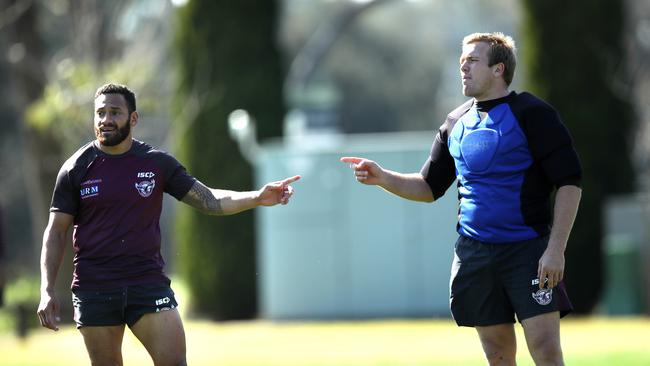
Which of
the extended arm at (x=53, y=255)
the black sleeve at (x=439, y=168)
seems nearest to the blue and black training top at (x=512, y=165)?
the black sleeve at (x=439, y=168)

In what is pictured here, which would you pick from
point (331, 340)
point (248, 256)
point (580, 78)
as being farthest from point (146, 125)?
point (331, 340)

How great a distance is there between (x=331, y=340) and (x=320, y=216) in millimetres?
4657

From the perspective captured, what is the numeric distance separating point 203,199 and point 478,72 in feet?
5.45

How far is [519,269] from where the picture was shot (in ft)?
22.0

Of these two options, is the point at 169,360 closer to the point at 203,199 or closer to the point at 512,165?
the point at 203,199

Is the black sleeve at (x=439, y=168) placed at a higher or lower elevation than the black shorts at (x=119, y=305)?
higher

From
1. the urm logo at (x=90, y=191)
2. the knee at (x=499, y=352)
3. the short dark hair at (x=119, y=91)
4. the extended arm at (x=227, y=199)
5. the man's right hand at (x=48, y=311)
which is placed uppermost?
the short dark hair at (x=119, y=91)

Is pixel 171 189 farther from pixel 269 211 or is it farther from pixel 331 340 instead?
pixel 269 211

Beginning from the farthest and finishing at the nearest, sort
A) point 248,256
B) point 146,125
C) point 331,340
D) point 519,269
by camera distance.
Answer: point 146,125, point 248,256, point 331,340, point 519,269

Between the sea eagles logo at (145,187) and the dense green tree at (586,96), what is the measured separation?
45.7ft

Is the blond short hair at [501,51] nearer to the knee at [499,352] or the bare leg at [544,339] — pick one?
the bare leg at [544,339]

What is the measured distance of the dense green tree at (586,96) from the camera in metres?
20.2

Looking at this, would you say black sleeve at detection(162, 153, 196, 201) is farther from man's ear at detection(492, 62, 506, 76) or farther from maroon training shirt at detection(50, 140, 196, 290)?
man's ear at detection(492, 62, 506, 76)

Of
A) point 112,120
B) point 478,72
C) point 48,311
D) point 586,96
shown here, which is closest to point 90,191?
point 112,120
